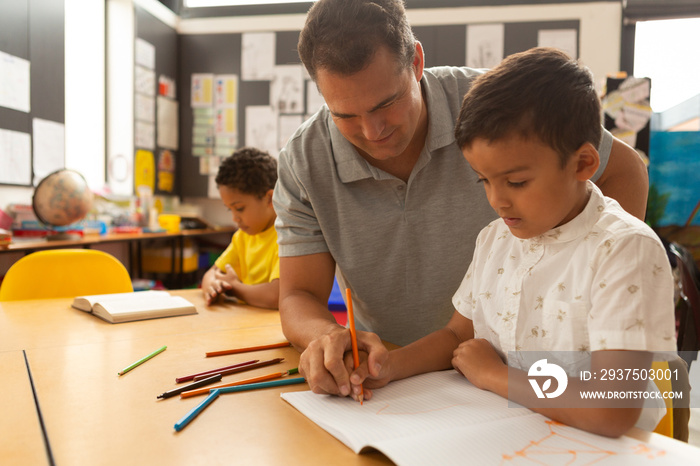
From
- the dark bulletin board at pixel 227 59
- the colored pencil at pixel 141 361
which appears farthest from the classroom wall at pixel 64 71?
the colored pencil at pixel 141 361

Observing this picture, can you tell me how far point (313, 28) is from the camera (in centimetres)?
101

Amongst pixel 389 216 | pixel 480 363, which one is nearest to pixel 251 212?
pixel 389 216

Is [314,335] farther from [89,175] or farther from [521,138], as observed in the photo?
[89,175]

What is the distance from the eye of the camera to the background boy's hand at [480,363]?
0.81m

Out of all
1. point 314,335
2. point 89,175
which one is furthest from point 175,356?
point 89,175

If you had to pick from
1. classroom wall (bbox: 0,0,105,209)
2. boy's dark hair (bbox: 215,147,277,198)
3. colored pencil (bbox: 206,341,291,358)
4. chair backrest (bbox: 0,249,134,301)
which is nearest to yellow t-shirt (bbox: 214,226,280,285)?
boy's dark hair (bbox: 215,147,277,198)

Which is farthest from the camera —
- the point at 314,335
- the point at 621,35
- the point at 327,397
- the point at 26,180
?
the point at 621,35

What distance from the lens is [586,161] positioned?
2.70 feet

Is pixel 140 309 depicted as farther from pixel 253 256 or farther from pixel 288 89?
pixel 288 89

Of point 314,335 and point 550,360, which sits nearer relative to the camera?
point 550,360

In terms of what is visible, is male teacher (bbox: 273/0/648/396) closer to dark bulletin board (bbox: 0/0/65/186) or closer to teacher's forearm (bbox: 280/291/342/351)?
teacher's forearm (bbox: 280/291/342/351)

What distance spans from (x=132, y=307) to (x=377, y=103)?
2.79ft

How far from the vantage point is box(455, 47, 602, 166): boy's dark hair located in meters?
0.80

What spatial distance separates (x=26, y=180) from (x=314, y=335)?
9.29ft
